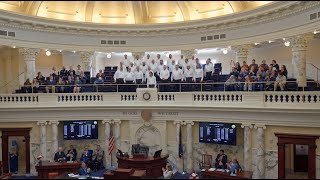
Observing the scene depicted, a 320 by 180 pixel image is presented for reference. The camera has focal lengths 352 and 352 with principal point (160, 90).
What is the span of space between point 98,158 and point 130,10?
38.6 ft

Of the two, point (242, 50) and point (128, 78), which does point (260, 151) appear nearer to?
point (242, 50)

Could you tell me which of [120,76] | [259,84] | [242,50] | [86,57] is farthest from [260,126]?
[86,57]

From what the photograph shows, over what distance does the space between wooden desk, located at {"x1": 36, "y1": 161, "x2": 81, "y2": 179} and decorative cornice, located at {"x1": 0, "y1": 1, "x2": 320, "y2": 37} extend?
9.33 meters

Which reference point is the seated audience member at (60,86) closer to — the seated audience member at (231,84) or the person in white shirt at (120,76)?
the person in white shirt at (120,76)

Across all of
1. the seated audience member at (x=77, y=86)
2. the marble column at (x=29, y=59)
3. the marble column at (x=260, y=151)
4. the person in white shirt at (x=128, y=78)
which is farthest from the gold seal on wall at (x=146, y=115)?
the marble column at (x=29, y=59)

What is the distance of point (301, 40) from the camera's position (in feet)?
60.1

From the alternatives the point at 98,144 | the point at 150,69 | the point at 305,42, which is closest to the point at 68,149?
the point at 98,144

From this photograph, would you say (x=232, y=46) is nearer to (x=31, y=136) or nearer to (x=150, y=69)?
(x=150, y=69)

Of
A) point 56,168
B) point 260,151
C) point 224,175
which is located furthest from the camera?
point 260,151

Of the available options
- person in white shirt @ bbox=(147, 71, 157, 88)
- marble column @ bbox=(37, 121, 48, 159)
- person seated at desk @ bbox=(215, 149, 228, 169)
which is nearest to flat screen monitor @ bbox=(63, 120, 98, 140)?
marble column @ bbox=(37, 121, 48, 159)

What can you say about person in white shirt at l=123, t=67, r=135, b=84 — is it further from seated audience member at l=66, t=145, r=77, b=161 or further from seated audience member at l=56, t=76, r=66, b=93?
seated audience member at l=66, t=145, r=77, b=161

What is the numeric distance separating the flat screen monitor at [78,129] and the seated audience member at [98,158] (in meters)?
1.10

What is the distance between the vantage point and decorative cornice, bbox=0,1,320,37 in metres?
18.8

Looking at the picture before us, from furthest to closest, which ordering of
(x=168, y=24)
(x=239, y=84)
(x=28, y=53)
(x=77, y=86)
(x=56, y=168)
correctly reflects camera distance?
1. (x=168, y=24)
2. (x=28, y=53)
3. (x=77, y=86)
4. (x=239, y=84)
5. (x=56, y=168)
